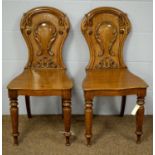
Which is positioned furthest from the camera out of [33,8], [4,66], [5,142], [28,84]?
[4,66]

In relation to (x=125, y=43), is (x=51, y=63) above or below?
below

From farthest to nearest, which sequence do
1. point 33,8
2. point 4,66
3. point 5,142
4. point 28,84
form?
point 4,66 → point 33,8 → point 5,142 → point 28,84

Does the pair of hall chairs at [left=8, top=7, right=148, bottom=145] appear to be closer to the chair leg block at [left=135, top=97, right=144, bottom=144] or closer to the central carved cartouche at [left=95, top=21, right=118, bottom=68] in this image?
the central carved cartouche at [left=95, top=21, right=118, bottom=68]

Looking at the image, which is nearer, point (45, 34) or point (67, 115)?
point (67, 115)

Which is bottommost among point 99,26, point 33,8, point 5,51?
point 5,51

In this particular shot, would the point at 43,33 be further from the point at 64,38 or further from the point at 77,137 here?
the point at 77,137

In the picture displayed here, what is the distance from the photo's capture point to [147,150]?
70.1 inches

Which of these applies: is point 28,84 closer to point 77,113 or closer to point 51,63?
point 51,63

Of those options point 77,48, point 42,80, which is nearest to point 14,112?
point 42,80

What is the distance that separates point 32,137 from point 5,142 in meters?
0.20

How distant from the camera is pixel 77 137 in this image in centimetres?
192

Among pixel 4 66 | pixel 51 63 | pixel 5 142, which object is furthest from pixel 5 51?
pixel 5 142

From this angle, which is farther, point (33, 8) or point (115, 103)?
point (115, 103)

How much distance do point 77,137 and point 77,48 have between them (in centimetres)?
73
